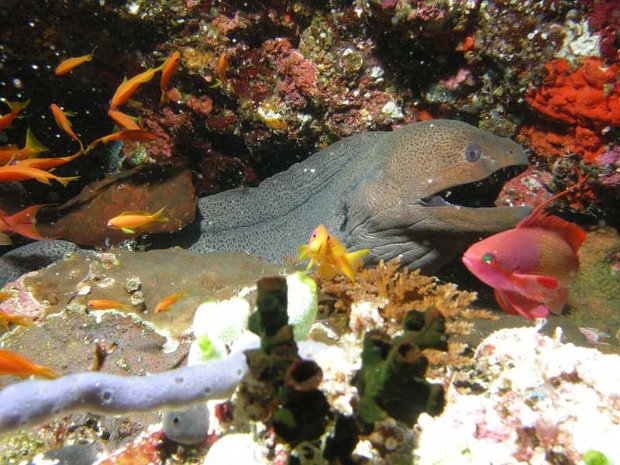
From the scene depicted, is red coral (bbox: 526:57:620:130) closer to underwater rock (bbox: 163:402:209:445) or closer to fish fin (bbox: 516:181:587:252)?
fish fin (bbox: 516:181:587:252)

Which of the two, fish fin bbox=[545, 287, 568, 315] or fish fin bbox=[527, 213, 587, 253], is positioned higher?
fish fin bbox=[527, 213, 587, 253]

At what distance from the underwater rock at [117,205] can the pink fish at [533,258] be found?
3460 mm

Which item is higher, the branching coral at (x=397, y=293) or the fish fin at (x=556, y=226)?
the fish fin at (x=556, y=226)

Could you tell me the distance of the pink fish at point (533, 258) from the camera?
274cm

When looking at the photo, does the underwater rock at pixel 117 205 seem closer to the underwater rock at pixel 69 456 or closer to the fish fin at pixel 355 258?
the fish fin at pixel 355 258

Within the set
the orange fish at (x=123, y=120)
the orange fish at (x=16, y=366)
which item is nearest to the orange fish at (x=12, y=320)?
the orange fish at (x=16, y=366)

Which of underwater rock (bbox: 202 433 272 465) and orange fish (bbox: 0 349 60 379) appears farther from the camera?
orange fish (bbox: 0 349 60 379)

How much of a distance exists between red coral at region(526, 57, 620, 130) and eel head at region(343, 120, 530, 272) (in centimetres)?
57

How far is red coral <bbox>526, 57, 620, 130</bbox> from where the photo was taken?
3588mm

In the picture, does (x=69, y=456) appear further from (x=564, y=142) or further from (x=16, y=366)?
(x=564, y=142)

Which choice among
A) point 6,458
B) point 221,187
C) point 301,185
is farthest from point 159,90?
point 6,458

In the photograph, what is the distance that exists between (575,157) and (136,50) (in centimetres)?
470

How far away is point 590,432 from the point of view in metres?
2.14

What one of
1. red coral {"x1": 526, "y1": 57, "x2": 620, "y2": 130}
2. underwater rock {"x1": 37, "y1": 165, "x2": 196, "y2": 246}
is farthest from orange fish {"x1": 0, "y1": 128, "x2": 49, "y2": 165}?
red coral {"x1": 526, "y1": 57, "x2": 620, "y2": 130}
